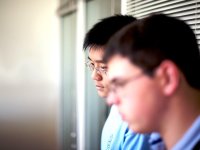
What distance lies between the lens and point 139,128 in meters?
0.68

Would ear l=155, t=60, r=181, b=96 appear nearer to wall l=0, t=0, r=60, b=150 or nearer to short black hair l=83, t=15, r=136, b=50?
short black hair l=83, t=15, r=136, b=50

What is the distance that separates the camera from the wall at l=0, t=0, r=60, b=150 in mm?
3797

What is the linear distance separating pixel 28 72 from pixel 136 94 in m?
3.39

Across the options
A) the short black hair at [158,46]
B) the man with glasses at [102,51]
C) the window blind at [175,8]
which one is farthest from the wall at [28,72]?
the short black hair at [158,46]

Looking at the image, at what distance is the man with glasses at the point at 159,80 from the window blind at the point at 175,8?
2.32 ft

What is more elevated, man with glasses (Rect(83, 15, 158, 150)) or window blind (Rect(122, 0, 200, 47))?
window blind (Rect(122, 0, 200, 47))

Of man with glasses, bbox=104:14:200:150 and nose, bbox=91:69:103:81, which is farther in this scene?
nose, bbox=91:69:103:81

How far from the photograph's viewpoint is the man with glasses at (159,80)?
0.63 m

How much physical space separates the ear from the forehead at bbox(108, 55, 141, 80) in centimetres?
5

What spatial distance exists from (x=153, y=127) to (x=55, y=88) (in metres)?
3.41

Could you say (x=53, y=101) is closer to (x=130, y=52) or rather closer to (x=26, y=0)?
(x=26, y=0)

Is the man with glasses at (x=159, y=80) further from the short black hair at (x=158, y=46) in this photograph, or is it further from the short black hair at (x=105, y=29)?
the short black hair at (x=105, y=29)

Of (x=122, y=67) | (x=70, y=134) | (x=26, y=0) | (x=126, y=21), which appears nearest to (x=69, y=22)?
(x=26, y=0)

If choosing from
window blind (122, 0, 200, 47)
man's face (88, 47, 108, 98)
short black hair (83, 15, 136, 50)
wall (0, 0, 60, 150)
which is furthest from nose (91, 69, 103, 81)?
wall (0, 0, 60, 150)
